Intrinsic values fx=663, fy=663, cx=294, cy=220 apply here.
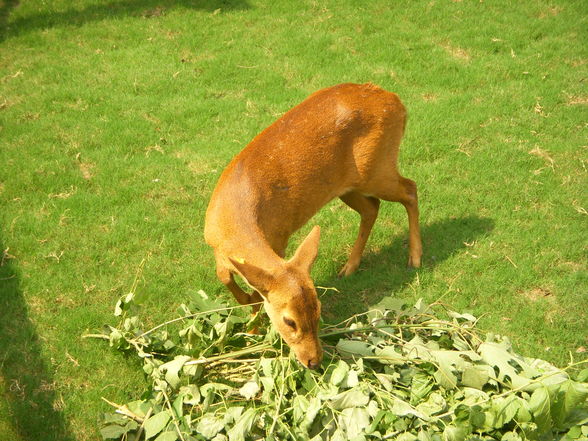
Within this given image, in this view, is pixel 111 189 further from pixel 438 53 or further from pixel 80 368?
pixel 438 53

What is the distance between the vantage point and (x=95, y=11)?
35.0ft

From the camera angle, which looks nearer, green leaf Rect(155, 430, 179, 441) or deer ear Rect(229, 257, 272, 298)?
green leaf Rect(155, 430, 179, 441)

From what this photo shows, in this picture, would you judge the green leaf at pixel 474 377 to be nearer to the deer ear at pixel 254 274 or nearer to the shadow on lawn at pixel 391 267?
the deer ear at pixel 254 274

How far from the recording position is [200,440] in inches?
165

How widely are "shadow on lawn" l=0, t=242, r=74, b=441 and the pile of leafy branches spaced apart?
51cm

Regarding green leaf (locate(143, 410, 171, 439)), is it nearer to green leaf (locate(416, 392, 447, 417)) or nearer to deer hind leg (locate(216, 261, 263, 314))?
deer hind leg (locate(216, 261, 263, 314))

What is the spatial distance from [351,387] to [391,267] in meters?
2.26

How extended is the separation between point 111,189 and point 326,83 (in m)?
3.47

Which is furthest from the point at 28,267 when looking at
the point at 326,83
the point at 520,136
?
the point at 520,136

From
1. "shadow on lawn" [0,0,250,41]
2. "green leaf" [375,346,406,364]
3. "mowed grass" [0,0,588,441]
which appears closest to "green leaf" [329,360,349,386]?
"green leaf" [375,346,406,364]

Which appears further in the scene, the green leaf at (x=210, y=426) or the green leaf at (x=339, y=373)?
the green leaf at (x=339, y=373)

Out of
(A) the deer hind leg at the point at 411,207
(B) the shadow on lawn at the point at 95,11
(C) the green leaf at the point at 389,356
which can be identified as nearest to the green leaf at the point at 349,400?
(C) the green leaf at the point at 389,356

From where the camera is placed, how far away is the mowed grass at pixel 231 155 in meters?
5.68

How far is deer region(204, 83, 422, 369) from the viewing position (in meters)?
4.48
